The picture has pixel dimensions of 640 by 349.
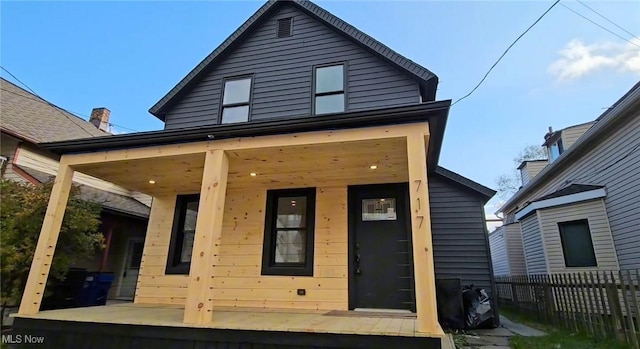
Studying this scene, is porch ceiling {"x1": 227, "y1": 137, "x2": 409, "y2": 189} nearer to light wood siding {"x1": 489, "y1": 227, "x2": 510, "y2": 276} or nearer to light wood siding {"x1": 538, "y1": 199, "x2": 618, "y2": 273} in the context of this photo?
light wood siding {"x1": 538, "y1": 199, "x2": 618, "y2": 273}

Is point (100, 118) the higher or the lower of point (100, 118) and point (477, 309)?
the higher

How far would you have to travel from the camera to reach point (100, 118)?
43.4 ft

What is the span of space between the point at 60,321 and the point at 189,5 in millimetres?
9605

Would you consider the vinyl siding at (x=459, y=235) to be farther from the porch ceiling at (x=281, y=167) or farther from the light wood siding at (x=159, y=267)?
the light wood siding at (x=159, y=267)

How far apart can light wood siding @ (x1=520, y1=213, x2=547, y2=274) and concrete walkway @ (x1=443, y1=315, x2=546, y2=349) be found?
3562 millimetres

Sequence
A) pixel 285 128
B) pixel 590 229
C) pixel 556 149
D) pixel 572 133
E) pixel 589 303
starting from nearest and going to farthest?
pixel 285 128 < pixel 589 303 < pixel 590 229 < pixel 572 133 < pixel 556 149

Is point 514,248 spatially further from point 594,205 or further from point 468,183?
point 468,183

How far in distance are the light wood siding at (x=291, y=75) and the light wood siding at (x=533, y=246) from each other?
19.5 ft

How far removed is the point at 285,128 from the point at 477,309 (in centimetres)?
436

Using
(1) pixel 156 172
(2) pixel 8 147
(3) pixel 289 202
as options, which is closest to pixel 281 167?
(3) pixel 289 202

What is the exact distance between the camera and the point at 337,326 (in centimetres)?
328

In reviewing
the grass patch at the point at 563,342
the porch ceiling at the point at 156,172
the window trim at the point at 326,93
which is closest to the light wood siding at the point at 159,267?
the porch ceiling at the point at 156,172

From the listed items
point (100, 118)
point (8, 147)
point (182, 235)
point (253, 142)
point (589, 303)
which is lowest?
point (589, 303)

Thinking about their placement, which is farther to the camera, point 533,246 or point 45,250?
point 533,246
